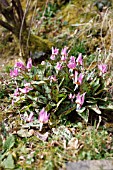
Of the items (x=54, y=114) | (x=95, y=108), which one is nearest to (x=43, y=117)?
(x=54, y=114)

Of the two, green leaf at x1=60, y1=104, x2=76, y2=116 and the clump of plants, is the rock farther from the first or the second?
green leaf at x1=60, y1=104, x2=76, y2=116

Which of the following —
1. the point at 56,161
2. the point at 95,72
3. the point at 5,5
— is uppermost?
the point at 5,5

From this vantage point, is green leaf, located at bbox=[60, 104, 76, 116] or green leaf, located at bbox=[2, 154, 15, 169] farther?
green leaf, located at bbox=[60, 104, 76, 116]

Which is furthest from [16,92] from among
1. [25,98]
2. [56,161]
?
[56,161]

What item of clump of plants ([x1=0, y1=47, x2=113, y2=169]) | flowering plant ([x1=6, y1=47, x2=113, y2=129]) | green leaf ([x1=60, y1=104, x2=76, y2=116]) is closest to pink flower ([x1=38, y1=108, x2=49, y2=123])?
clump of plants ([x1=0, y1=47, x2=113, y2=169])

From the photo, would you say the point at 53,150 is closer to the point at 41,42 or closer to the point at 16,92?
the point at 16,92

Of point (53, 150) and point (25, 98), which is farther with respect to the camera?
point (25, 98)

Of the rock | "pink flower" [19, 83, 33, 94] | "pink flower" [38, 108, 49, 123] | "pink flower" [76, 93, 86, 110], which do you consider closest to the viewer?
the rock
